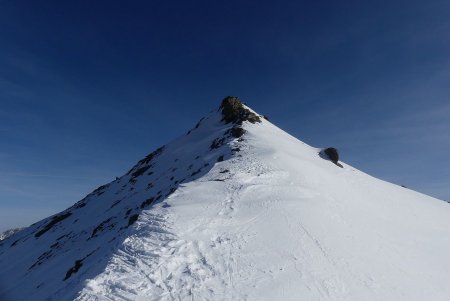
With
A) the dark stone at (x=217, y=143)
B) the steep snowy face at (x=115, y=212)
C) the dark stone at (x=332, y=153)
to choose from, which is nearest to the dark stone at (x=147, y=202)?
the steep snowy face at (x=115, y=212)

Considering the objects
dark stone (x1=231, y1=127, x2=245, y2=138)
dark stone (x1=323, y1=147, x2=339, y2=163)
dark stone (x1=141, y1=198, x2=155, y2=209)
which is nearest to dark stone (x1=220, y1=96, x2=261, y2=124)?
dark stone (x1=231, y1=127, x2=245, y2=138)

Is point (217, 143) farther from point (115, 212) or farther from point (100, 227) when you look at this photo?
point (100, 227)

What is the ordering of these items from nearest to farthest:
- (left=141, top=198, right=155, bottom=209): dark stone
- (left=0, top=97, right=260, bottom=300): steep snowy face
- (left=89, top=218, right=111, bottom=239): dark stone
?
(left=0, top=97, right=260, bottom=300): steep snowy face → (left=141, top=198, right=155, bottom=209): dark stone → (left=89, top=218, right=111, bottom=239): dark stone

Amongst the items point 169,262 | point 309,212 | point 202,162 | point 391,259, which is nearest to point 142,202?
point 202,162

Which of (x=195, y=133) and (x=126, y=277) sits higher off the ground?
(x=195, y=133)

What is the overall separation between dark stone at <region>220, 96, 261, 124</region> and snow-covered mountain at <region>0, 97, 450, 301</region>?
9466 millimetres

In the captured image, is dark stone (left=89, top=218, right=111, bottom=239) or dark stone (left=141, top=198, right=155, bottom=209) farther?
dark stone (left=89, top=218, right=111, bottom=239)

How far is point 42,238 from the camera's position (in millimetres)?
45000

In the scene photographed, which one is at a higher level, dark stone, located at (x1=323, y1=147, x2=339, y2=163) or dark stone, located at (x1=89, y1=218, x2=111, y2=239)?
dark stone, located at (x1=323, y1=147, x2=339, y2=163)

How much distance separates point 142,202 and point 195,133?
18.4 metres

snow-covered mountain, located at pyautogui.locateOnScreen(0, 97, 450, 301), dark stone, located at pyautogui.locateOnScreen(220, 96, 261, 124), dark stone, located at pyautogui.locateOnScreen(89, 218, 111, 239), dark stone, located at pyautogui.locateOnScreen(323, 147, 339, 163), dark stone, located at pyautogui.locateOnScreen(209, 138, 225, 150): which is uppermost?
dark stone, located at pyautogui.locateOnScreen(220, 96, 261, 124)

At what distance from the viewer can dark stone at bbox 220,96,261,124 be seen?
139ft

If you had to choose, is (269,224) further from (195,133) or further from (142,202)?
(195,133)

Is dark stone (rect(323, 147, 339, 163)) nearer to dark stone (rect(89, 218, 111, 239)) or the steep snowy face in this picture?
the steep snowy face
